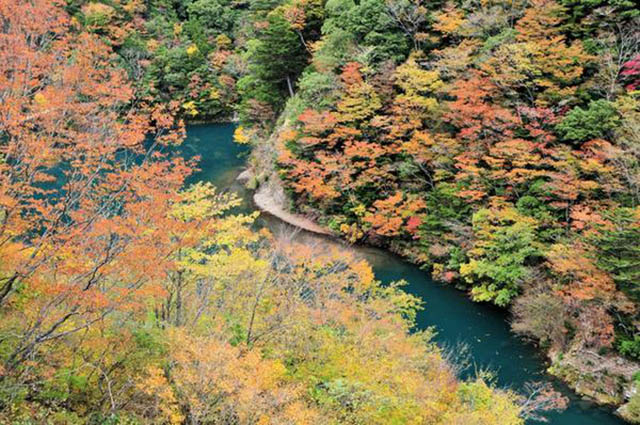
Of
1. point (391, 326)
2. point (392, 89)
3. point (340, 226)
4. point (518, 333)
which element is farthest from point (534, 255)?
point (392, 89)

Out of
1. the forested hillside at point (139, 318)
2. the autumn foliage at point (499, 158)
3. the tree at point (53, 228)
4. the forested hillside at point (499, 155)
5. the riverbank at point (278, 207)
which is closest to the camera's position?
the tree at point (53, 228)

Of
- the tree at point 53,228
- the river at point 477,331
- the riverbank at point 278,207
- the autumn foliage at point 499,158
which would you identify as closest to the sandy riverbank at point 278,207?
the riverbank at point 278,207

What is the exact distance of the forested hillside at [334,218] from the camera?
777cm

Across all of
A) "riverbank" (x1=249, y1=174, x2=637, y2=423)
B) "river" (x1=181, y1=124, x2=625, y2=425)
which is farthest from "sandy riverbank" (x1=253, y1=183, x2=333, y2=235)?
"riverbank" (x1=249, y1=174, x2=637, y2=423)

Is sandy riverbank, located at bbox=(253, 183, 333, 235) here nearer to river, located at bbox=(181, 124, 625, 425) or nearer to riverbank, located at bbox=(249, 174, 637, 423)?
river, located at bbox=(181, 124, 625, 425)

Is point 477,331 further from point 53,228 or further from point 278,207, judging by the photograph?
point 53,228

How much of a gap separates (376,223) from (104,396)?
16373 mm

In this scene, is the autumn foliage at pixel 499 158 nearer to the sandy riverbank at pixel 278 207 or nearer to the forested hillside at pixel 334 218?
the forested hillside at pixel 334 218

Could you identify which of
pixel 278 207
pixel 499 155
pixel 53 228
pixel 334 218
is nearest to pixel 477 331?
pixel 499 155

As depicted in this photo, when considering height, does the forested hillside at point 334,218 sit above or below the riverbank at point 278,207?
above

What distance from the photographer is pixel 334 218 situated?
2489cm

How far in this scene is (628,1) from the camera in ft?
61.3

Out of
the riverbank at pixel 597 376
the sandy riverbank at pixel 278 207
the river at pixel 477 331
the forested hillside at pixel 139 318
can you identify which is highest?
the forested hillside at pixel 139 318

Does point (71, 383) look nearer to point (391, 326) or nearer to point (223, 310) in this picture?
point (223, 310)
